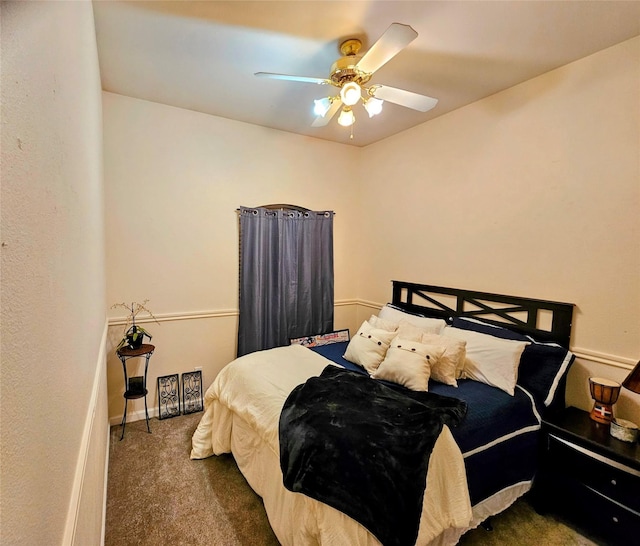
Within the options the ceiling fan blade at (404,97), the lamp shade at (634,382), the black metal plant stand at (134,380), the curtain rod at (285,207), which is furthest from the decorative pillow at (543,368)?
the black metal plant stand at (134,380)

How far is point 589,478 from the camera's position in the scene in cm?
180

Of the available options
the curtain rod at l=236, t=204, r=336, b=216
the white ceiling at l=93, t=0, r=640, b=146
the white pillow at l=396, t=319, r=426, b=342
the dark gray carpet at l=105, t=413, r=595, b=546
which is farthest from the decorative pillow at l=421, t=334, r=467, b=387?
the curtain rod at l=236, t=204, r=336, b=216

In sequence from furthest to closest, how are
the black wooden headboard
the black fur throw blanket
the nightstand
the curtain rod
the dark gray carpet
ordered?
1. the curtain rod
2. the black wooden headboard
3. the dark gray carpet
4. the nightstand
5. the black fur throw blanket

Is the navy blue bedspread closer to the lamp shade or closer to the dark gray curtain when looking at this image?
the lamp shade

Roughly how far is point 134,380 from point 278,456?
1.80m

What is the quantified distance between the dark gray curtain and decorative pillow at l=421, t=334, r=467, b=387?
1670 millimetres

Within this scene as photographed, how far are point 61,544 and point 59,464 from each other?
15 cm

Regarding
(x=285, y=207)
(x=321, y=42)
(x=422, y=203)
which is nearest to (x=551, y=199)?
(x=422, y=203)

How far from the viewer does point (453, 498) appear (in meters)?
1.53

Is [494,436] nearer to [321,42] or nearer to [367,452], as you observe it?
[367,452]

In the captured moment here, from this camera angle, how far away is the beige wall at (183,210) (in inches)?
109

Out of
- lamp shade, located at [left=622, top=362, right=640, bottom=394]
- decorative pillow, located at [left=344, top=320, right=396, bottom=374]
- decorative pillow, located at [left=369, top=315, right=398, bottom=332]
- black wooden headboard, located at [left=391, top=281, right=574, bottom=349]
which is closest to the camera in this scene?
lamp shade, located at [left=622, top=362, right=640, bottom=394]

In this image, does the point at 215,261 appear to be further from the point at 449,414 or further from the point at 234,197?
the point at 449,414

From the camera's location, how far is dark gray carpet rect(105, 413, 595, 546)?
176cm
